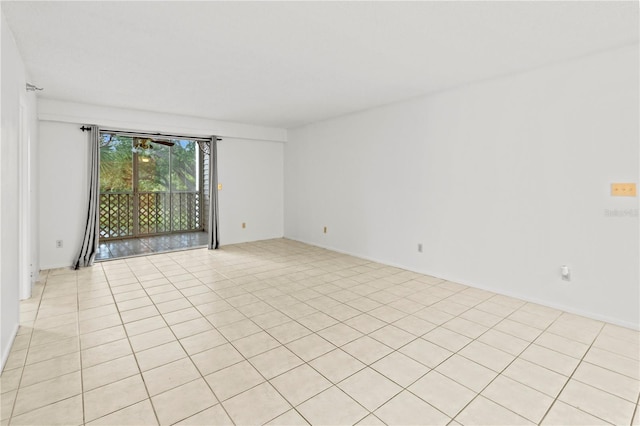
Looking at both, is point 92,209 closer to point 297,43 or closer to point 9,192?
point 9,192

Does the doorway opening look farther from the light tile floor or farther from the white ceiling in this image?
the light tile floor

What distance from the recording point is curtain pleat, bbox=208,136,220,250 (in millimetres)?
6031

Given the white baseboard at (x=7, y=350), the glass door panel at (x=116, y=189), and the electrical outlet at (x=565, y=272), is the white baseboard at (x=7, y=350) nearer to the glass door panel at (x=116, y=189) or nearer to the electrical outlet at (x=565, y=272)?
the electrical outlet at (x=565, y=272)

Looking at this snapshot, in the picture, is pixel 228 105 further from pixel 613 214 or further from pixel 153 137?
pixel 613 214

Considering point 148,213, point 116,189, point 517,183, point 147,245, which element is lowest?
point 147,245

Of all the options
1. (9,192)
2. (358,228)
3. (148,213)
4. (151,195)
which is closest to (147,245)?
(148,213)

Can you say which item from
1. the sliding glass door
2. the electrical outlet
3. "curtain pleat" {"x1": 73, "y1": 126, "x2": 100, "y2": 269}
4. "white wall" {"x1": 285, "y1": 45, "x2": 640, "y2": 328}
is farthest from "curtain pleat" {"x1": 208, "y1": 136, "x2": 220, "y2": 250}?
the electrical outlet

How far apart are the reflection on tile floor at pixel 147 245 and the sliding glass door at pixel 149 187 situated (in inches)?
15.3

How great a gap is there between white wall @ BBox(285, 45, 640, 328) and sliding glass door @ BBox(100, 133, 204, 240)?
440 cm

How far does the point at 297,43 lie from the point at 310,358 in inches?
96.8

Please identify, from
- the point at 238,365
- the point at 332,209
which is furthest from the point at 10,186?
the point at 332,209

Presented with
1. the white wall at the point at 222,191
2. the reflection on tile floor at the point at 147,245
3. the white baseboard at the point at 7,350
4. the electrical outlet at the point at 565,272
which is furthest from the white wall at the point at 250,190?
the electrical outlet at the point at 565,272

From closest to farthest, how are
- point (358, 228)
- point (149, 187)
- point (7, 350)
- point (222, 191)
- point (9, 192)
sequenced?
point (7, 350) < point (9, 192) < point (358, 228) < point (222, 191) < point (149, 187)

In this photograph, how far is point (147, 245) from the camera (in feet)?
20.9
